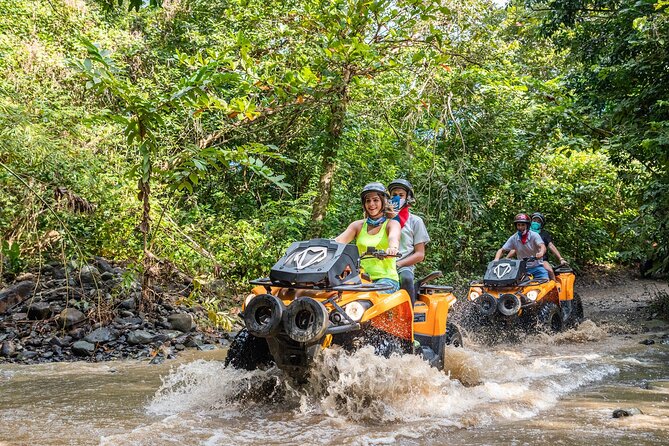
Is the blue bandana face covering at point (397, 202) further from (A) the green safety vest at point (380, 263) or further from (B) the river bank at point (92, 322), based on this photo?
(B) the river bank at point (92, 322)

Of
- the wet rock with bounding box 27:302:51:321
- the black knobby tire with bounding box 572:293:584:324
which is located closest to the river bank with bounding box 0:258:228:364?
the wet rock with bounding box 27:302:51:321

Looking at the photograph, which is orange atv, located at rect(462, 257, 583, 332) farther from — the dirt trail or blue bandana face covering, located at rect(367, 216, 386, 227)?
blue bandana face covering, located at rect(367, 216, 386, 227)

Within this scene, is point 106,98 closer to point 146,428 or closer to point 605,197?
point 146,428

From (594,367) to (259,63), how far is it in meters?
8.13

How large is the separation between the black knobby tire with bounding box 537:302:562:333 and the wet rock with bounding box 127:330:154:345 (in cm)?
567

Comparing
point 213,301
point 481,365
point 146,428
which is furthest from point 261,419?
point 213,301

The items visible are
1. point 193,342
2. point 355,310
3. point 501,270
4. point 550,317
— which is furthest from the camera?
point 550,317

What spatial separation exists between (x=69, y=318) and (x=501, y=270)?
616 cm

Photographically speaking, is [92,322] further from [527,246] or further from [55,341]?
[527,246]

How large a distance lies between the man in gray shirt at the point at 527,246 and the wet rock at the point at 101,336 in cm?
597

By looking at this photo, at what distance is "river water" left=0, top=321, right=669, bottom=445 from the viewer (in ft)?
13.0

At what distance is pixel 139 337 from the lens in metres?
8.62

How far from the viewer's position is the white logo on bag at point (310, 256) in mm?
4812

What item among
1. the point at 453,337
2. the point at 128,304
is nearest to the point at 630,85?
the point at 453,337
